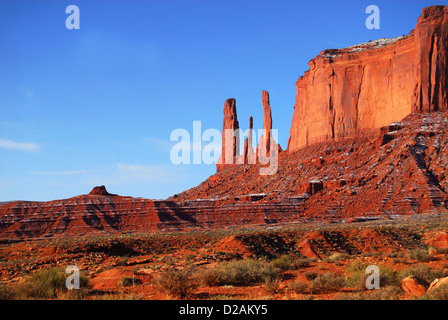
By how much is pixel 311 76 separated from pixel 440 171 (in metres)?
50.2

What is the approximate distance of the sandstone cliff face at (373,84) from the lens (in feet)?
255

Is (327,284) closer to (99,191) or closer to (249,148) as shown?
(99,191)

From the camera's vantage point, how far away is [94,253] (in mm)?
25234

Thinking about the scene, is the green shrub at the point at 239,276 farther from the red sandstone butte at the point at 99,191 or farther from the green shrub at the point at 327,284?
the red sandstone butte at the point at 99,191

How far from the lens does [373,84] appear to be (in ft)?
299

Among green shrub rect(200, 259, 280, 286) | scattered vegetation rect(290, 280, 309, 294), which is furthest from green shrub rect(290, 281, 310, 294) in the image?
green shrub rect(200, 259, 280, 286)

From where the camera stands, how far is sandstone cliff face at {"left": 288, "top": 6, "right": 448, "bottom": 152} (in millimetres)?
77750

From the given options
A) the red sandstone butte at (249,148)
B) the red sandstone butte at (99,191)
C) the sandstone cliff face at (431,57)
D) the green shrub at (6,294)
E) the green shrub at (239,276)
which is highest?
the sandstone cliff face at (431,57)

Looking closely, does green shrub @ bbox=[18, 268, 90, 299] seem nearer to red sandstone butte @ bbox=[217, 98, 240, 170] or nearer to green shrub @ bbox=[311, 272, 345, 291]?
green shrub @ bbox=[311, 272, 345, 291]

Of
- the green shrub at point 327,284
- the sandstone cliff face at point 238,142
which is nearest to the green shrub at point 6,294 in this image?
the green shrub at point 327,284

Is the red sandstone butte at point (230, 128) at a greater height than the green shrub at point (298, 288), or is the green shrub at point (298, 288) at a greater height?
the red sandstone butte at point (230, 128)

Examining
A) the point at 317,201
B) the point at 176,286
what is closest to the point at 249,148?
the point at 317,201

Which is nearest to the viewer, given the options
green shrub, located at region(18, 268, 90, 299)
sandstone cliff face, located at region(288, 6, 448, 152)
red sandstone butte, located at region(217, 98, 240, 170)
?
green shrub, located at region(18, 268, 90, 299)
